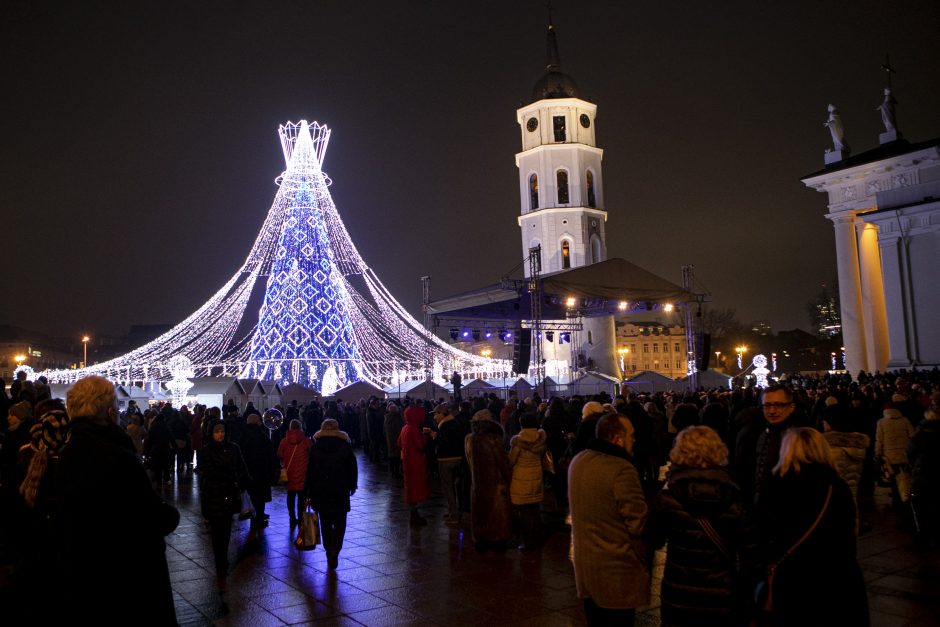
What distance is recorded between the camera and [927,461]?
7.40 meters

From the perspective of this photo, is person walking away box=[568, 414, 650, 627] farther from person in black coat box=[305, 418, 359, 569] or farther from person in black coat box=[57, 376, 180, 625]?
person in black coat box=[305, 418, 359, 569]

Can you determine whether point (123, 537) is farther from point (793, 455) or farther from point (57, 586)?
point (793, 455)

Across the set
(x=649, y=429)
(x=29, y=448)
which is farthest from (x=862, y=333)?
(x=29, y=448)

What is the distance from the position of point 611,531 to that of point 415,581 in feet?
11.3

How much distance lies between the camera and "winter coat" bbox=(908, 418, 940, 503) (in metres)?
7.37

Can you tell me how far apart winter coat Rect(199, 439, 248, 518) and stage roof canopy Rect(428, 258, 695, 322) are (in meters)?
15.2

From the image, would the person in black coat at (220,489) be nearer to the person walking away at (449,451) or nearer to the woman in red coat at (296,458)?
the woman in red coat at (296,458)

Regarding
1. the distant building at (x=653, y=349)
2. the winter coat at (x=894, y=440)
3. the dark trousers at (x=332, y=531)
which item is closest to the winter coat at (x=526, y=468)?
the dark trousers at (x=332, y=531)

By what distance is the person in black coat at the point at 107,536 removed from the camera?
319cm

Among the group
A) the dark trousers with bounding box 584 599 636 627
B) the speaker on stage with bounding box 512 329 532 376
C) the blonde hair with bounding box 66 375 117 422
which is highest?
the speaker on stage with bounding box 512 329 532 376

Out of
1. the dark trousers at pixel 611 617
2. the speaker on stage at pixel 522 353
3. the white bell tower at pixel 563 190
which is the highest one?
the white bell tower at pixel 563 190

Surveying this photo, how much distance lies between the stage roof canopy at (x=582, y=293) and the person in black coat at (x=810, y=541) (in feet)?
60.3

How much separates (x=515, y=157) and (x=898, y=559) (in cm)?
4721

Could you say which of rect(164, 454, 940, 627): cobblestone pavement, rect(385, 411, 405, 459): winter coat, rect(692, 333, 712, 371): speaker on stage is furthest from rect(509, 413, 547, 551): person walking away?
rect(692, 333, 712, 371): speaker on stage
